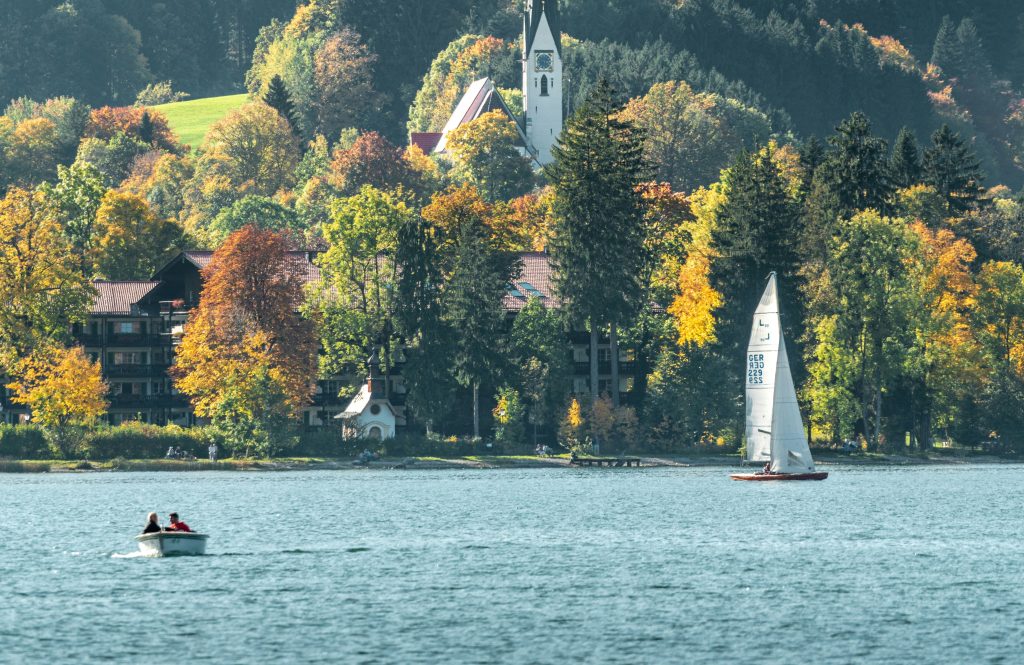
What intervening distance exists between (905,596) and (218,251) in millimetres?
82979

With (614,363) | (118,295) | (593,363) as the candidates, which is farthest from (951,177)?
(118,295)

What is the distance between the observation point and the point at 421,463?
143 meters

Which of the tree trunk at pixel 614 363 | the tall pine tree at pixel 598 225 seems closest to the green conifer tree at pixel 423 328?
the tall pine tree at pixel 598 225

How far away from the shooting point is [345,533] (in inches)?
3841

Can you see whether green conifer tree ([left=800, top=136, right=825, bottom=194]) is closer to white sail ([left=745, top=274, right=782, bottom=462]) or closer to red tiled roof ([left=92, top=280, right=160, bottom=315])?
white sail ([left=745, top=274, right=782, bottom=462])

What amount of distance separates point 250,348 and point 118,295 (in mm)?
23086

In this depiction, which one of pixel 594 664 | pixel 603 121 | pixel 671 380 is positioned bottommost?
pixel 594 664

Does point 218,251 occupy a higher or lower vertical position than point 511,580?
higher

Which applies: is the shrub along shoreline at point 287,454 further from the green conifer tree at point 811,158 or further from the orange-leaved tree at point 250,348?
the green conifer tree at point 811,158

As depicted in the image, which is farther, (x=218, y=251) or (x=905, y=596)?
(x=218, y=251)

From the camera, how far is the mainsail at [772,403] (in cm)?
12362

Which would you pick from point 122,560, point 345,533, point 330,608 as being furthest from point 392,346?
point 330,608

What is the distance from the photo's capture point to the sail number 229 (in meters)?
125

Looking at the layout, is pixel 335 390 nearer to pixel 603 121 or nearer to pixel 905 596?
pixel 603 121
